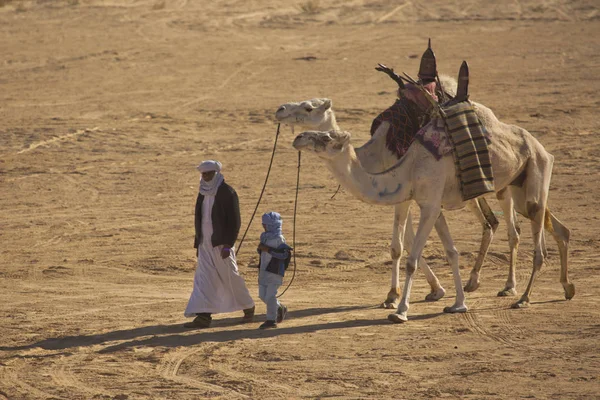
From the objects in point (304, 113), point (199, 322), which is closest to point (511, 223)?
point (304, 113)

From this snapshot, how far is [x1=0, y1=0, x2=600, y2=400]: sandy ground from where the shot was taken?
30.5ft

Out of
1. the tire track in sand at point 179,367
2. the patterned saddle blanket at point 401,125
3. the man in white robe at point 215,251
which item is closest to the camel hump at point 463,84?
the patterned saddle blanket at point 401,125

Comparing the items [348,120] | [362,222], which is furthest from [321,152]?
[348,120]

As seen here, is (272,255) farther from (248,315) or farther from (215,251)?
(248,315)

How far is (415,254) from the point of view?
11.0 meters

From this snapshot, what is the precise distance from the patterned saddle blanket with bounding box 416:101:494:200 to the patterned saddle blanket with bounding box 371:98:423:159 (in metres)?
0.60

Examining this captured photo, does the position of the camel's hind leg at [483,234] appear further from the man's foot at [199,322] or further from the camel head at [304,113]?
the man's foot at [199,322]

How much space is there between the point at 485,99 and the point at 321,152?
15.1 meters

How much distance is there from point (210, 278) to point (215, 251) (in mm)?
277

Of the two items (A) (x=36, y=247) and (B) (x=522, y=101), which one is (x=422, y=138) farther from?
(B) (x=522, y=101)

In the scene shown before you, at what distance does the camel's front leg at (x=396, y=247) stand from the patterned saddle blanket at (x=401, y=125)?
58 centimetres

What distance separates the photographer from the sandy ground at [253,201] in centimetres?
930

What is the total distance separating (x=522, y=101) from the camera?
2438 cm

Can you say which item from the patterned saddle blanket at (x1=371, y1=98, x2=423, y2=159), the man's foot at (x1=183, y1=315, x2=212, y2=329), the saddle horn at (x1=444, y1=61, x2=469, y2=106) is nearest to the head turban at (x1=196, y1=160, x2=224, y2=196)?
the man's foot at (x1=183, y1=315, x2=212, y2=329)
